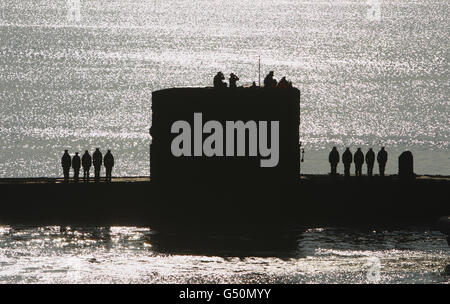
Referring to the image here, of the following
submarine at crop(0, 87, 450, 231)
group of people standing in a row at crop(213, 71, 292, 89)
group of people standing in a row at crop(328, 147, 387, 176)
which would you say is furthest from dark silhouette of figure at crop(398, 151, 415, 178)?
group of people standing in a row at crop(213, 71, 292, 89)

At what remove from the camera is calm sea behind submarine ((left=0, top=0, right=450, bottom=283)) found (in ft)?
115

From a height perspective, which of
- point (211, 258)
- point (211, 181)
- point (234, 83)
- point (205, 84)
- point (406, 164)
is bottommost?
point (211, 258)

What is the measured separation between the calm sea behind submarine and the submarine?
1.70 metres

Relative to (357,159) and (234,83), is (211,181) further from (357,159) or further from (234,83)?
(357,159)

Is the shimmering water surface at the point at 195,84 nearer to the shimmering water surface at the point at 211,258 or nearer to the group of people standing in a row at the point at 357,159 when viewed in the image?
the group of people standing in a row at the point at 357,159

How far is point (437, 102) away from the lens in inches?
5556

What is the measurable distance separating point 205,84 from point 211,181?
111568 millimetres

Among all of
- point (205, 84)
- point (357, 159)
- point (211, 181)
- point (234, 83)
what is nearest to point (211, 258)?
point (211, 181)

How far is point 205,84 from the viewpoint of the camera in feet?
499

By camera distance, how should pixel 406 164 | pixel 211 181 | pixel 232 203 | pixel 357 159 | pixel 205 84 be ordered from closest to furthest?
pixel 211 181 → pixel 232 203 → pixel 406 164 → pixel 357 159 → pixel 205 84

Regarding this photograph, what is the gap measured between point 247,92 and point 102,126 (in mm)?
83329

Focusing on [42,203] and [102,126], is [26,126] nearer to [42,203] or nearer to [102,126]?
[102,126]

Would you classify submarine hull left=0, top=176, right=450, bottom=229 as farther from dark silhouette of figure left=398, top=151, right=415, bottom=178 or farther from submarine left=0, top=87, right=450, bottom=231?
dark silhouette of figure left=398, top=151, right=415, bottom=178
